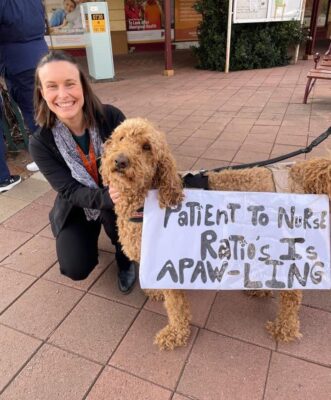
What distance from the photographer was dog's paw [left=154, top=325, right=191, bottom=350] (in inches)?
80.9

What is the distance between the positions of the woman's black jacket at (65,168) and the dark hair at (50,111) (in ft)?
0.17

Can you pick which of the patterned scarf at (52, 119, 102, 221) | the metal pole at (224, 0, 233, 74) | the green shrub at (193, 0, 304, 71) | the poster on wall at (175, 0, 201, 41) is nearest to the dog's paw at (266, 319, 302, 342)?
the patterned scarf at (52, 119, 102, 221)

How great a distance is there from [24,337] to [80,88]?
1.61 metres

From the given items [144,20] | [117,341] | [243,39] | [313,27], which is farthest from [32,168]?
[144,20]

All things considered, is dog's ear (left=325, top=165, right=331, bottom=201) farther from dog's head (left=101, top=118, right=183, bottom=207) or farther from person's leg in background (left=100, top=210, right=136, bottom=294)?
person's leg in background (left=100, top=210, right=136, bottom=294)

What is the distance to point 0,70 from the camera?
3971mm

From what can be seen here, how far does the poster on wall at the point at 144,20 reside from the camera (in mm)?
13984

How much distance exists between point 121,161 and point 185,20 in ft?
48.7

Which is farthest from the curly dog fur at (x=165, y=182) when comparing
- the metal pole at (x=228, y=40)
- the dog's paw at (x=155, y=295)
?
the metal pole at (x=228, y=40)

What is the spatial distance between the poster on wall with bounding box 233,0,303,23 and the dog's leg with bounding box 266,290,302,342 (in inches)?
351

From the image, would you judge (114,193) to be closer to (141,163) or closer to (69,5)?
(141,163)

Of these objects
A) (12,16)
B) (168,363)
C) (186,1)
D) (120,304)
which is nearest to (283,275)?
(168,363)

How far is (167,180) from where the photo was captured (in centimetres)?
173

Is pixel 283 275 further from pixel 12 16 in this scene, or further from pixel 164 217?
pixel 12 16
